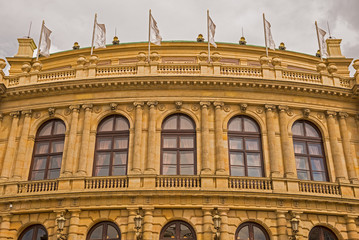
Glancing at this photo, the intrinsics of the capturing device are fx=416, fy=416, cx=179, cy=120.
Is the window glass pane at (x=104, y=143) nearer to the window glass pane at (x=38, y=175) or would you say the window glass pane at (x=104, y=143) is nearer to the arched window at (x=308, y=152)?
the window glass pane at (x=38, y=175)

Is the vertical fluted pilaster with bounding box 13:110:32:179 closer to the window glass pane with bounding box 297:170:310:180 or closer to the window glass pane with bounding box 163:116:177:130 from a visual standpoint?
the window glass pane with bounding box 163:116:177:130

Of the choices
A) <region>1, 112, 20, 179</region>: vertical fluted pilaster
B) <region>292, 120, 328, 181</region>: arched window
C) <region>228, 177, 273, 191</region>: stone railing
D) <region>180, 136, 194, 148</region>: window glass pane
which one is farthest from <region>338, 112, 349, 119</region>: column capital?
<region>1, 112, 20, 179</region>: vertical fluted pilaster

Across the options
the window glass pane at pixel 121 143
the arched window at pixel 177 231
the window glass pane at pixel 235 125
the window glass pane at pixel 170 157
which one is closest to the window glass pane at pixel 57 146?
the window glass pane at pixel 121 143

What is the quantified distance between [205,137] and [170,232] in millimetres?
5692

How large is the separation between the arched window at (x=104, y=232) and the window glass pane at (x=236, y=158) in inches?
295

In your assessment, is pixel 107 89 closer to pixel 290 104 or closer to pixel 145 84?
pixel 145 84

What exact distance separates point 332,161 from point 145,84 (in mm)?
12055

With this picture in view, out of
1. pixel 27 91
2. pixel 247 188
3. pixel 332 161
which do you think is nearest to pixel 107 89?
pixel 27 91

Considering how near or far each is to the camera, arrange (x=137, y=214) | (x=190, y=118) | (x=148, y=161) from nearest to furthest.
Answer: (x=137, y=214) → (x=148, y=161) → (x=190, y=118)

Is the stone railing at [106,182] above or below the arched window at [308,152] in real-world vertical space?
below

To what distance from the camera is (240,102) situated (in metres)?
25.1

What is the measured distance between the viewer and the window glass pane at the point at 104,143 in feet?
80.6

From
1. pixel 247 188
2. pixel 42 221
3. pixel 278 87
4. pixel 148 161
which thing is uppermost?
pixel 278 87

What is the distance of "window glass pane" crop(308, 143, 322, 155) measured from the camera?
82.1ft
